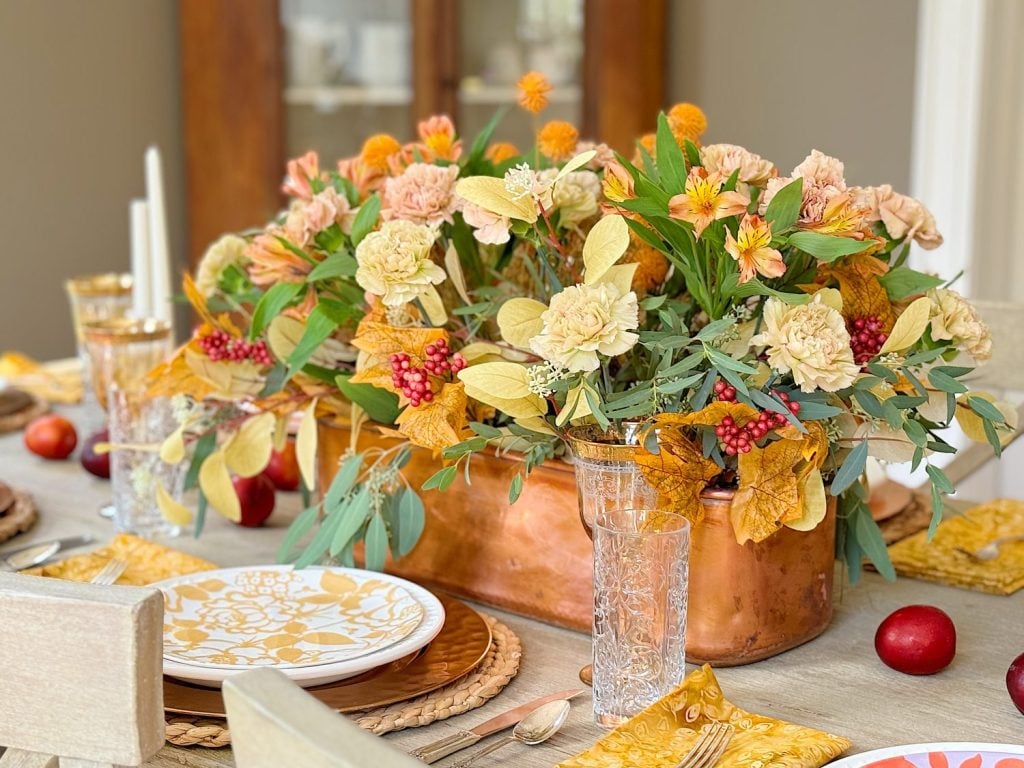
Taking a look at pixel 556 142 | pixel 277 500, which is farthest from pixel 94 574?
pixel 556 142

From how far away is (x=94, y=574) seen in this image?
3.76 ft

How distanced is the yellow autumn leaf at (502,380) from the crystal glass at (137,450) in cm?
47

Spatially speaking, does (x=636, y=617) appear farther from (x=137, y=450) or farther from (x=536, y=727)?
(x=137, y=450)

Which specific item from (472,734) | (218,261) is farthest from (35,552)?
(472,734)

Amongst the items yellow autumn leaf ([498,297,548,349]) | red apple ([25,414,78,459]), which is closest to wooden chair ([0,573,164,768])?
yellow autumn leaf ([498,297,548,349])

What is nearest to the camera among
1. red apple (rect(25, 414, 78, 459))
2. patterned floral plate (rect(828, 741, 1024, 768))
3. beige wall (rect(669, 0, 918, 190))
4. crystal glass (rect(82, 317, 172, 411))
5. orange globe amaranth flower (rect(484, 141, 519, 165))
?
patterned floral plate (rect(828, 741, 1024, 768))

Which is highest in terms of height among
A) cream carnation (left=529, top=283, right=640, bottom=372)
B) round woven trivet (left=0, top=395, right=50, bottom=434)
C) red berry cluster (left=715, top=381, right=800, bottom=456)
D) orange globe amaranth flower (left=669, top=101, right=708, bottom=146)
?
orange globe amaranth flower (left=669, top=101, right=708, bottom=146)

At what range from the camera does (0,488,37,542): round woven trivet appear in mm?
1282

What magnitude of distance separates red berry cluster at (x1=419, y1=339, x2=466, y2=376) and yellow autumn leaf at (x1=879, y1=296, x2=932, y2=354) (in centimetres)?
31

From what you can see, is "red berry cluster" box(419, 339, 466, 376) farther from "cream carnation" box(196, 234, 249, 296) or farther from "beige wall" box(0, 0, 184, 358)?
"beige wall" box(0, 0, 184, 358)

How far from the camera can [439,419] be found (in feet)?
3.29

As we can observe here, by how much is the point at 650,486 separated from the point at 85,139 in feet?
9.08

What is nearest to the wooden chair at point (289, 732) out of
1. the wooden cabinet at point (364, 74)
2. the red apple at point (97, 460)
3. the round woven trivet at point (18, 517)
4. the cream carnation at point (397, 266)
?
the cream carnation at point (397, 266)

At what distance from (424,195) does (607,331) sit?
24 centimetres
